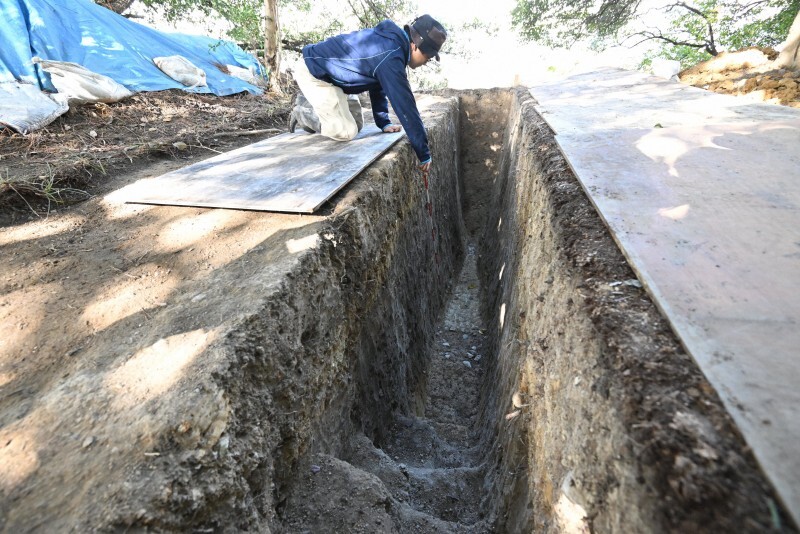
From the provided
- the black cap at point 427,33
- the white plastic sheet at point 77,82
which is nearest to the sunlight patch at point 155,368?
the black cap at point 427,33

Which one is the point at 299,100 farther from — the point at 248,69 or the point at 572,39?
the point at 572,39

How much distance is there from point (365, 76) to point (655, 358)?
3.32 meters

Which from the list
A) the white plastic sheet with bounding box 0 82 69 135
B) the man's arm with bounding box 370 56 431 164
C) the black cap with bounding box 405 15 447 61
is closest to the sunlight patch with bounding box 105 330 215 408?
the man's arm with bounding box 370 56 431 164

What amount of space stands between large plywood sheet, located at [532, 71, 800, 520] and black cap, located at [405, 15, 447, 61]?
4.34ft

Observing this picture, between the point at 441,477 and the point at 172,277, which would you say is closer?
the point at 172,277

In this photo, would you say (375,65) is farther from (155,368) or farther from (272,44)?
(272,44)

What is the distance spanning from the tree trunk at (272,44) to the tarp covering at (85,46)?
854mm

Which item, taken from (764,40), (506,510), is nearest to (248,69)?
(506,510)

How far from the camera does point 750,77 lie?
241 inches

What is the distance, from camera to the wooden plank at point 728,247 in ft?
2.94

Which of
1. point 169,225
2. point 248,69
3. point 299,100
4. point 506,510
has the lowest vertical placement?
point 506,510

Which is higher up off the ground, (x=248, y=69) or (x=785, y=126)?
(x=248, y=69)

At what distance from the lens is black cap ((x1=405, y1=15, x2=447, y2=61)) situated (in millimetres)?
3115

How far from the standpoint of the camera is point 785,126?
2691 mm
